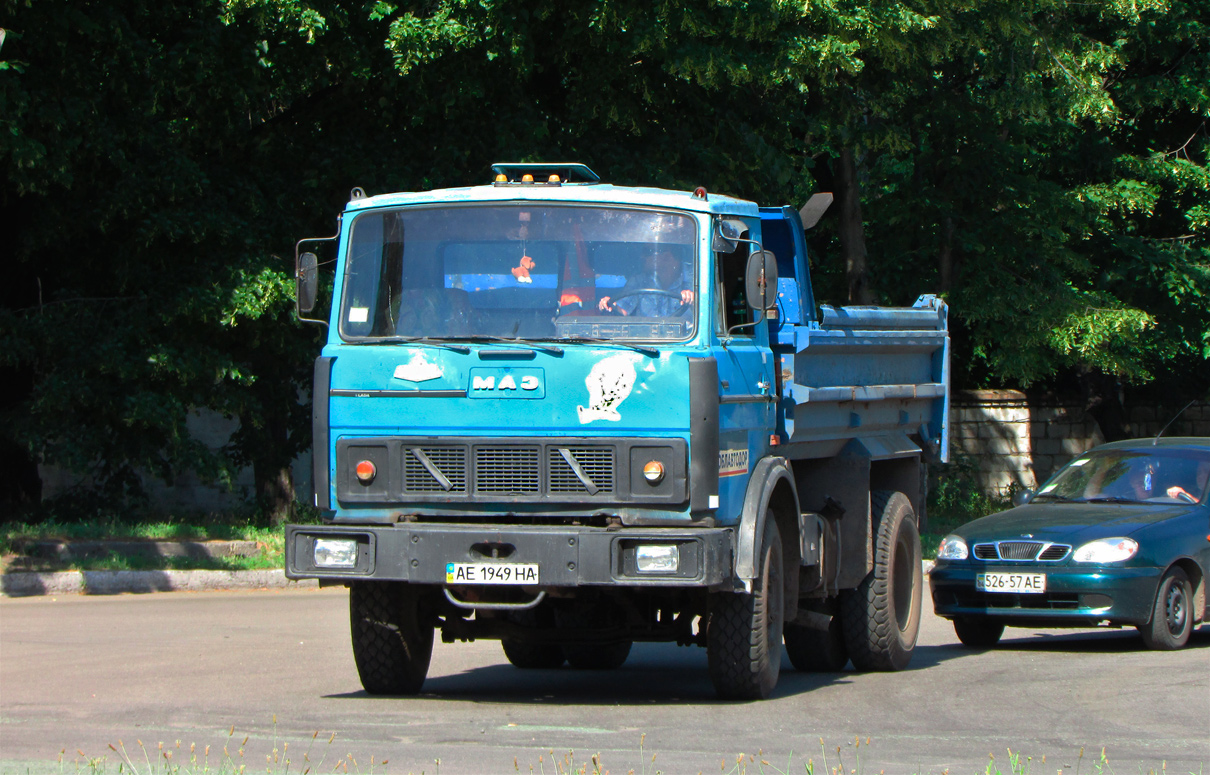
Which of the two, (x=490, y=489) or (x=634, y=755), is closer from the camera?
(x=634, y=755)

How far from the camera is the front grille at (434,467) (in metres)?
7.82

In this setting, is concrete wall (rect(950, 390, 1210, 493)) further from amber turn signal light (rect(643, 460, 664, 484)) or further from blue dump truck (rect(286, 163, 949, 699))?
amber turn signal light (rect(643, 460, 664, 484))

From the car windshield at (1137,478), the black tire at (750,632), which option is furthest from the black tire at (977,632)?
the black tire at (750,632)

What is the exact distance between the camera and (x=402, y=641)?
334 inches

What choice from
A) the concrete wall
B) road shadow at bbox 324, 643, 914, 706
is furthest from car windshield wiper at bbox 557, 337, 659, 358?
the concrete wall

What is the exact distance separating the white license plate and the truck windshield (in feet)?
13.7

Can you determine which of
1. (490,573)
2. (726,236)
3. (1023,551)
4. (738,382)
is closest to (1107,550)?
(1023,551)

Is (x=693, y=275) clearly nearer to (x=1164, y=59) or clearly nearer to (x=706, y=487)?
(x=706, y=487)

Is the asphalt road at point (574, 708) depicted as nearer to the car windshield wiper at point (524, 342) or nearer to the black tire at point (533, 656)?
the black tire at point (533, 656)

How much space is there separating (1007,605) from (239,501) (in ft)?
43.7

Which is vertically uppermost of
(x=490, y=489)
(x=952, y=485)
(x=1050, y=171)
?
(x=1050, y=171)

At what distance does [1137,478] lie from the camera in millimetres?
11898

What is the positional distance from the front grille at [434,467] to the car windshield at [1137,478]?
5.99m

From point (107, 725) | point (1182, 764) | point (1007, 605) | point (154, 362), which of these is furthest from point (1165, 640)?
point (154, 362)
